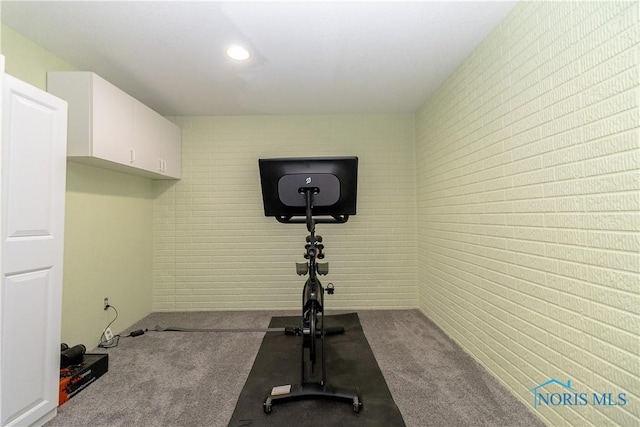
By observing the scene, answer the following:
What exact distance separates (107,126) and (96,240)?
3.44 ft

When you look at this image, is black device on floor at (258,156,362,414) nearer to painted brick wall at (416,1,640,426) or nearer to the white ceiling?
the white ceiling

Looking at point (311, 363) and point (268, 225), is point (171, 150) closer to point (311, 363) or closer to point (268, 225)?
point (268, 225)

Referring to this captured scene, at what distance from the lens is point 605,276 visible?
1146 mm

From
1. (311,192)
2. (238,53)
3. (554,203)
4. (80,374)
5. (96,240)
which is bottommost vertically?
(80,374)

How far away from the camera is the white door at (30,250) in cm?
133

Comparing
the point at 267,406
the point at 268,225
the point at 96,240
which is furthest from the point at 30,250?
the point at 268,225

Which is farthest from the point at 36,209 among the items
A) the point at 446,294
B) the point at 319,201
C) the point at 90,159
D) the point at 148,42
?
the point at 446,294

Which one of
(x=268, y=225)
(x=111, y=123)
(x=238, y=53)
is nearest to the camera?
(x=238, y=53)

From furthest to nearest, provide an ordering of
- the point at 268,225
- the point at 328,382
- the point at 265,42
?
the point at 268,225 → the point at 265,42 → the point at 328,382

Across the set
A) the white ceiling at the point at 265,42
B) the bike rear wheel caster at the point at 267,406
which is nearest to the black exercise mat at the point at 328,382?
the bike rear wheel caster at the point at 267,406

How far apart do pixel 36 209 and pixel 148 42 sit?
1.34m

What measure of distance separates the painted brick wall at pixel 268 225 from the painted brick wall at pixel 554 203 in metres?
1.07

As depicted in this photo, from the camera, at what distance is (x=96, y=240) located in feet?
8.09

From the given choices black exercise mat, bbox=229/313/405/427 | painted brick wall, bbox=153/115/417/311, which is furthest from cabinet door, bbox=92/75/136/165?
black exercise mat, bbox=229/313/405/427
